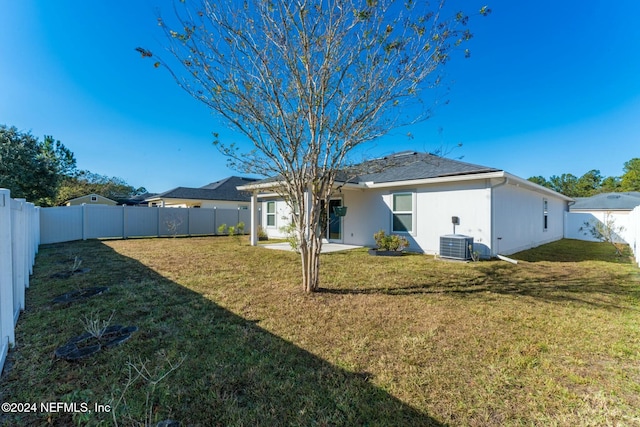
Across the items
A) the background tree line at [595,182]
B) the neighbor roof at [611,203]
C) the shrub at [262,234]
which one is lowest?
the shrub at [262,234]

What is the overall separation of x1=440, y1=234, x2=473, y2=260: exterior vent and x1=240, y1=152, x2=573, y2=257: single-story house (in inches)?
22.3

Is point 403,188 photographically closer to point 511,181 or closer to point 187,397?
point 511,181

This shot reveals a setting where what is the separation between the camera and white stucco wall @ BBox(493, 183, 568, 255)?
9023 millimetres

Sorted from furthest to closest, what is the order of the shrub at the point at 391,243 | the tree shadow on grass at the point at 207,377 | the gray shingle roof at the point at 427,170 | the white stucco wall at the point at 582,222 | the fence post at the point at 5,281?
the white stucco wall at the point at 582,222 → the shrub at the point at 391,243 → the gray shingle roof at the point at 427,170 → the fence post at the point at 5,281 → the tree shadow on grass at the point at 207,377

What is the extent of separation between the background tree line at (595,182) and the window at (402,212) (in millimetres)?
43338

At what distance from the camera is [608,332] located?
348 centimetres

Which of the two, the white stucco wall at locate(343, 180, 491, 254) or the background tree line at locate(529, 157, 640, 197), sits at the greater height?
the background tree line at locate(529, 157, 640, 197)

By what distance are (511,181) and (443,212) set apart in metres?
2.38

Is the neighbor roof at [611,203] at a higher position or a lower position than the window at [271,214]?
higher

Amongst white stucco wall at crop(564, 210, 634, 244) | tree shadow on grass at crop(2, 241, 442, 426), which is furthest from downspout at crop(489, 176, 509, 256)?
white stucco wall at crop(564, 210, 634, 244)

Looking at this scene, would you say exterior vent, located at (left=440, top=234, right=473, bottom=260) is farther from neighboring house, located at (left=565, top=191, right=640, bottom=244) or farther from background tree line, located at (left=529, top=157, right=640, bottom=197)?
background tree line, located at (left=529, top=157, right=640, bottom=197)

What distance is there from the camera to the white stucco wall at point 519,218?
29.6ft

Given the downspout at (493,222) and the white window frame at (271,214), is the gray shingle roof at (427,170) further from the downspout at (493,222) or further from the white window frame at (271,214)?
the white window frame at (271,214)

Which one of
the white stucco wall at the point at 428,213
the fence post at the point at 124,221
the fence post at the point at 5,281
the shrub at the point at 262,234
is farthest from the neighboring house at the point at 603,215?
the fence post at the point at 124,221
